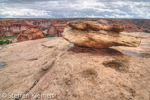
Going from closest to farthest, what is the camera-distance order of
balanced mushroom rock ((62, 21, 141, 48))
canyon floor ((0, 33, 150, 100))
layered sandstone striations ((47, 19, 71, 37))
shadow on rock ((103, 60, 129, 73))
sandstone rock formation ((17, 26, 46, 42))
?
canyon floor ((0, 33, 150, 100))
shadow on rock ((103, 60, 129, 73))
balanced mushroom rock ((62, 21, 141, 48))
sandstone rock formation ((17, 26, 46, 42))
layered sandstone striations ((47, 19, 71, 37))

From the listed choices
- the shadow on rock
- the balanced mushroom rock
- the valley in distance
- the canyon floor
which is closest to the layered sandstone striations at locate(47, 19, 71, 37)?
the valley in distance

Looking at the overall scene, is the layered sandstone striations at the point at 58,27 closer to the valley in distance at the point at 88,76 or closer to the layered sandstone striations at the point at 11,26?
the layered sandstone striations at the point at 11,26

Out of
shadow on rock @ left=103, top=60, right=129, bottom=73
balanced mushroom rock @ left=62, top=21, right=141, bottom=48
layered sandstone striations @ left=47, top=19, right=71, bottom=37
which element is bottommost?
shadow on rock @ left=103, top=60, right=129, bottom=73

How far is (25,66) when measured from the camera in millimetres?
7824

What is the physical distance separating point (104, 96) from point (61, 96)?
1.88m

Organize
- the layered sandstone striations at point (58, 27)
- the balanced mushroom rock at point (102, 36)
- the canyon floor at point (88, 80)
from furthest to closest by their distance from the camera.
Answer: the layered sandstone striations at point (58, 27), the balanced mushroom rock at point (102, 36), the canyon floor at point (88, 80)

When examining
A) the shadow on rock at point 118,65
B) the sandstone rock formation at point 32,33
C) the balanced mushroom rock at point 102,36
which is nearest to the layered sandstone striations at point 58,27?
the sandstone rock formation at point 32,33

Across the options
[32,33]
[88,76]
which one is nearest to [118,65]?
[88,76]

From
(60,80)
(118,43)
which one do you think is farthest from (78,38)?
(60,80)

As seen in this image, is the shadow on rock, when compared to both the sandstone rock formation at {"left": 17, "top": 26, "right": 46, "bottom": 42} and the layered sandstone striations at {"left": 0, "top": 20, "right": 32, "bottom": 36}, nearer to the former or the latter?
the sandstone rock formation at {"left": 17, "top": 26, "right": 46, "bottom": 42}

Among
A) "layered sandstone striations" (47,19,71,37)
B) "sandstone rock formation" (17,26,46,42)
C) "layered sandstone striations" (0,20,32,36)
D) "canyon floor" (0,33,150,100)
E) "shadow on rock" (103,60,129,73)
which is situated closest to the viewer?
"canyon floor" (0,33,150,100)

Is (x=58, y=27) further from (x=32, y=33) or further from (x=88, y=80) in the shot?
(x=88, y=80)

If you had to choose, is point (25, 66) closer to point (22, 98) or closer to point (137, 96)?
point (22, 98)

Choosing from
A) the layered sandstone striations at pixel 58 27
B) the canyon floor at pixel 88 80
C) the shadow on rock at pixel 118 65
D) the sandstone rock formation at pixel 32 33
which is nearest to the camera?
the canyon floor at pixel 88 80
